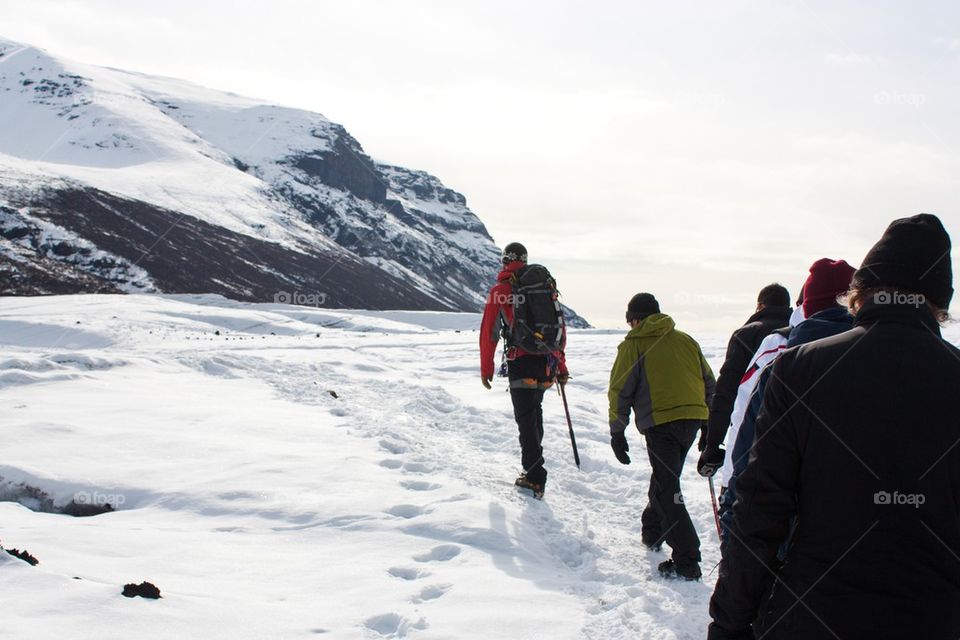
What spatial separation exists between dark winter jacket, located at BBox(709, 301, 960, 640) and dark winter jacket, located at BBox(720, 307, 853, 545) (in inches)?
19.2

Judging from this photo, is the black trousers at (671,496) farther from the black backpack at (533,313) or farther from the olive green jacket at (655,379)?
the black backpack at (533,313)

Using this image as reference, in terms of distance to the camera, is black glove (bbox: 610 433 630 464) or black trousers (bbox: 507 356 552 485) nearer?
black glove (bbox: 610 433 630 464)

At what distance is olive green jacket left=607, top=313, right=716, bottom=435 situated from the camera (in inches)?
227

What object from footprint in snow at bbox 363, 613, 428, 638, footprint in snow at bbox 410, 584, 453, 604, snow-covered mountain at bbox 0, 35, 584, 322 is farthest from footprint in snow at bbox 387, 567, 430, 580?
snow-covered mountain at bbox 0, 35, 584, 322

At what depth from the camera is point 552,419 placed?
446 inches

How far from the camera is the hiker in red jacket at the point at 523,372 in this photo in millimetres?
7359

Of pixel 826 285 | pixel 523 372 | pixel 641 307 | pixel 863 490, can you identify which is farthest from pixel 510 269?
pixel 863 490

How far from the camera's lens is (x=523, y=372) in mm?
7383

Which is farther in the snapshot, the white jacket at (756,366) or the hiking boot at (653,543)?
the hiking boot at (653,543)

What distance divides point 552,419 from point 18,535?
25.4 ft

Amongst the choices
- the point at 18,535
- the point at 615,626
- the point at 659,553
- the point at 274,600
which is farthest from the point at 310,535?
the point at 659,553

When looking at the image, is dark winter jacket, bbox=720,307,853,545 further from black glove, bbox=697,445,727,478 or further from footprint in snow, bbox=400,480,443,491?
footprint in snow, bbox=400,480,443,491

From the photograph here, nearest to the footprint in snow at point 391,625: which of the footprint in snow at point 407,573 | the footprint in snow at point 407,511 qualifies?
the footprint in snow at point 407,573

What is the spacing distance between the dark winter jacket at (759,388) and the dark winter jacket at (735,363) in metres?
1.99
